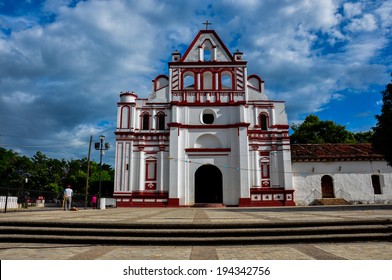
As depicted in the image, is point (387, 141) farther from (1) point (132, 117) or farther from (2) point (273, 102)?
(1) point (132, 117)

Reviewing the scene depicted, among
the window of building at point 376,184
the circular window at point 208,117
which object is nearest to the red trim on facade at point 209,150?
the circular window at point 208,117

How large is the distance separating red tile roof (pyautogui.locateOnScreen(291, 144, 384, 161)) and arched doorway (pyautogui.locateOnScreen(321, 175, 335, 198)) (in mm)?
1850

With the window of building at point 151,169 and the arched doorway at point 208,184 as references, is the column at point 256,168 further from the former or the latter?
the window of building at point 151,169

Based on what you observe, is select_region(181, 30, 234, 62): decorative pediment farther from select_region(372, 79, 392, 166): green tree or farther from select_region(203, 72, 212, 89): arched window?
select_region(372, 79, 392, 166): green tree

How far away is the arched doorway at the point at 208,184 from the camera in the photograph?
27078 millimetres

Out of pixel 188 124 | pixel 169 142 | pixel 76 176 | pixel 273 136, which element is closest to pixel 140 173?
pixel 169 142

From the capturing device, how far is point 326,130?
43.9 metres

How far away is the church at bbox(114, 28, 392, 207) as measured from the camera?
25938 mm

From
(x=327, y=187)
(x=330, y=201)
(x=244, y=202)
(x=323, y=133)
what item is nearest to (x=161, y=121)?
(x=244, y=202)

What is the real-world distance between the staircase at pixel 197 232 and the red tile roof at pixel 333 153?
2054 cm

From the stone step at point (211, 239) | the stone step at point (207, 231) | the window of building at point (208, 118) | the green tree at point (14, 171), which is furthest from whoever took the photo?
the green tree at point (14, 171)

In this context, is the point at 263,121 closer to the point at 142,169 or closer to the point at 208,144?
the point at 208,144

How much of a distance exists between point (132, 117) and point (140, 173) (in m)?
5.41

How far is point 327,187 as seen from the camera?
27828mm
